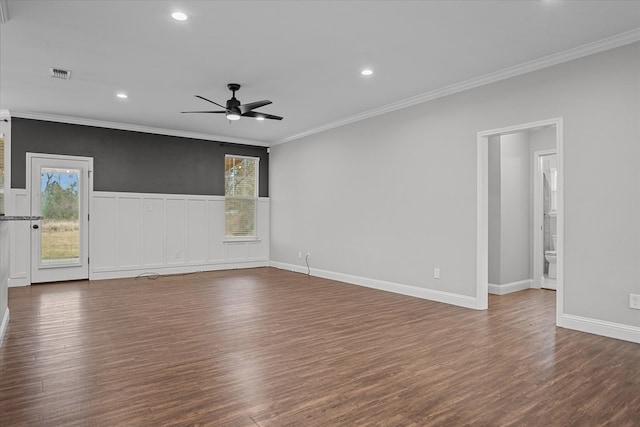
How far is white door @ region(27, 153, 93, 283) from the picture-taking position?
22.4 feet

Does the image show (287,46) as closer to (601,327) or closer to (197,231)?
(601,327)

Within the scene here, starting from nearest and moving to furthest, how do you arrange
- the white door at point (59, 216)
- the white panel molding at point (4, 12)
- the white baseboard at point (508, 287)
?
the white panel molding at point (4, 12), the white baseboard at point (508, 287), the white door at point (59, 216)

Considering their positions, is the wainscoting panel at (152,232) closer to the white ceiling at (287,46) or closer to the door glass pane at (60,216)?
the door glass pane at (60,216)

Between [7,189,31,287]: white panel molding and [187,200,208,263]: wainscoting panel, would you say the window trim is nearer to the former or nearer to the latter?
[187,200,208,263]: wainscoting panel

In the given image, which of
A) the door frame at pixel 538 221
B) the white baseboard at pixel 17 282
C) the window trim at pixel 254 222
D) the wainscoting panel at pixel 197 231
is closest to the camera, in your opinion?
the door frame at pixel 538 221

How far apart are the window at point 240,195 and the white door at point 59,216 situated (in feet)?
9.01

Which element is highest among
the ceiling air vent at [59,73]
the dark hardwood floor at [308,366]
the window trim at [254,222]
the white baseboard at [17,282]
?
the ceiling air vent at [59,73]

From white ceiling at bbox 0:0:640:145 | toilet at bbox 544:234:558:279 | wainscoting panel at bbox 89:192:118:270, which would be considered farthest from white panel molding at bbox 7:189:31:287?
toilet at bbox 544:234:558:279

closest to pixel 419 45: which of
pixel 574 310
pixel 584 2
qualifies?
pixel 584 2

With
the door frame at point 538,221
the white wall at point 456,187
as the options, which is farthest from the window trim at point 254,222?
the door frame at point 538,221

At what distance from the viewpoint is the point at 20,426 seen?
220cm

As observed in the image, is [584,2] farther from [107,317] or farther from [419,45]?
[107,317]

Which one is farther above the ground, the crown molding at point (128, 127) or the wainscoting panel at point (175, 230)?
the crown molding at point (128, 127)

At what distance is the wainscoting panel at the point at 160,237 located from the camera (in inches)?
291
